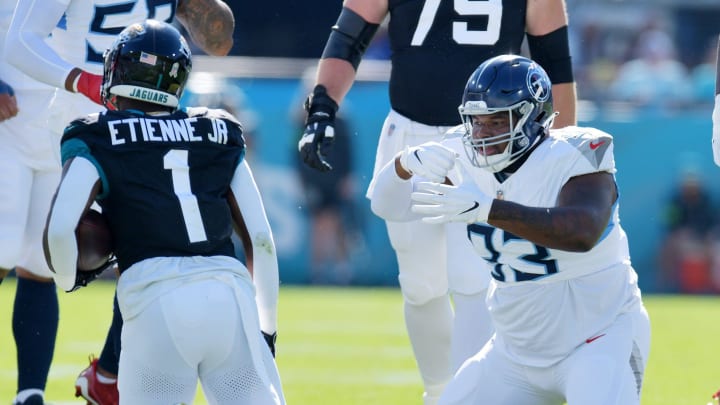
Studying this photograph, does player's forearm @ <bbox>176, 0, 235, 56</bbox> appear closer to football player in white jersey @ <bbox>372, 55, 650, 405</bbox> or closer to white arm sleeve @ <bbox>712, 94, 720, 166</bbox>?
football player in white jersey @ <bbox>372, 55, 650, 405</bbox>

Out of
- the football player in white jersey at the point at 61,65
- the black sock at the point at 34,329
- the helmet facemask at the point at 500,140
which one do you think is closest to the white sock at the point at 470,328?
the helmet facemask at the point at 500,140

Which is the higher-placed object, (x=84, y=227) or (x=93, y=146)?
(x=93, y=146)

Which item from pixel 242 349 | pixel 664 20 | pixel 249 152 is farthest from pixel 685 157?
pixel 242 349

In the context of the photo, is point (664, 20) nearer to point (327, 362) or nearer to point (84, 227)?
point (327, 362)

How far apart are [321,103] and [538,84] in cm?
112

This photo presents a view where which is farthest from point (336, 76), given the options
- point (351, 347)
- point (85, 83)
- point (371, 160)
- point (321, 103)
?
point (371, 160)

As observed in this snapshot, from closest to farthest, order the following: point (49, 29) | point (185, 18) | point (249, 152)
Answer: point (49, 29), point (185, 18), point (249, 152)

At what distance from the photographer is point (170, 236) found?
3.39 metres

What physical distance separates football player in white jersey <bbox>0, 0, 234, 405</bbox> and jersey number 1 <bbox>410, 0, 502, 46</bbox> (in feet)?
2.85

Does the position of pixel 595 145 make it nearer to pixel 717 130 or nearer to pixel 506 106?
pixel 506 106

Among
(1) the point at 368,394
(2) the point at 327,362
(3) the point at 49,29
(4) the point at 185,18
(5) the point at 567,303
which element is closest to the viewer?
(5) the point at 567,303

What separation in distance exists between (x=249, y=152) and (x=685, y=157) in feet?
13.4

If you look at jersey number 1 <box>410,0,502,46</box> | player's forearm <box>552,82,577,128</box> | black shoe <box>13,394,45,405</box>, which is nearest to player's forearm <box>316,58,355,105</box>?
jersey number 1 <box>410,0,502,46</box>

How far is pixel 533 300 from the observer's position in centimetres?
380
